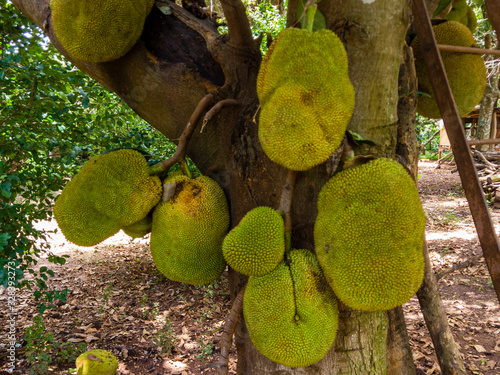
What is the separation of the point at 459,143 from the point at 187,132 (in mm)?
855

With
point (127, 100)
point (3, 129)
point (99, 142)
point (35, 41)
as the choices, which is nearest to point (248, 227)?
point (127, 100)

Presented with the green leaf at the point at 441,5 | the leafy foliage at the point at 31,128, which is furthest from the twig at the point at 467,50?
the leafy foliage at the point at 31,128

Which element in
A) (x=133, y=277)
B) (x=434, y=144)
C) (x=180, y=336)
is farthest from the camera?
(x=434, y=144)

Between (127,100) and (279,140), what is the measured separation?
84 cm

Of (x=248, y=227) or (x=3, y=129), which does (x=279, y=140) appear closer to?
(x=248, y=227)

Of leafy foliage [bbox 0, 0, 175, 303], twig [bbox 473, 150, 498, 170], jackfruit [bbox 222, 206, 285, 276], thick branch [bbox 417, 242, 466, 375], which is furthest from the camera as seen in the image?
twig [bbox 473, 150, 498, 170]

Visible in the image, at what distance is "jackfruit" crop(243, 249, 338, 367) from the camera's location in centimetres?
89

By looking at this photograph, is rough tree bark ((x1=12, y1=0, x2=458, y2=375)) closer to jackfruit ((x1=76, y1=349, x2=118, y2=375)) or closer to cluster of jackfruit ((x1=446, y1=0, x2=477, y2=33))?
cluster of jackfruit ((x1=446, y1=0, x2=477, y2=33))

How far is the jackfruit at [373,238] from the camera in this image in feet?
2.76

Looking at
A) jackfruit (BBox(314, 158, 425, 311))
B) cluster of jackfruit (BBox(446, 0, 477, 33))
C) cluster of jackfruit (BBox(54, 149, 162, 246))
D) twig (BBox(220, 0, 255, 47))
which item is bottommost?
jackfruit (BBox(314, 158, 425, 311))

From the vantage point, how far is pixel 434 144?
17188 mm

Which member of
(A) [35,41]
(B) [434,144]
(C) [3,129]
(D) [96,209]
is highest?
(A) [35,41]

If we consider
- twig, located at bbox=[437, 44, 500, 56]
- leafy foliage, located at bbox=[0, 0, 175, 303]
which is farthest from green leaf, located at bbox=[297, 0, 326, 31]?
leafy foliage, located at bbox=[0, 0, 175, 303]

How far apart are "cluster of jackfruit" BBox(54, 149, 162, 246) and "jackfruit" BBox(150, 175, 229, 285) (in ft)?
0.24
